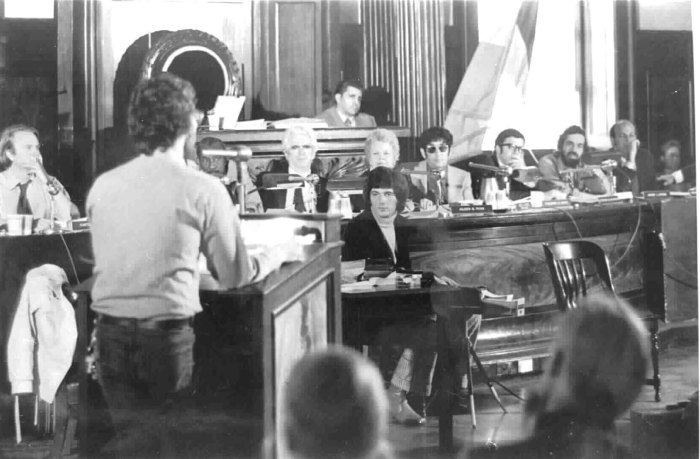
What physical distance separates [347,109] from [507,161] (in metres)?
0.66

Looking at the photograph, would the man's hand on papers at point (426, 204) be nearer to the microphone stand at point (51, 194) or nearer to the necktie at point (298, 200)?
the necktie at point (298, 200)

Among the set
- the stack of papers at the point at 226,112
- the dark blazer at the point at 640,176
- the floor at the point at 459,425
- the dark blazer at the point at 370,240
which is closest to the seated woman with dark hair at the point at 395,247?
the dark blazer at the point at 370,240

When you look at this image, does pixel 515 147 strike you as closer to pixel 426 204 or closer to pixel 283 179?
pixel 426 204

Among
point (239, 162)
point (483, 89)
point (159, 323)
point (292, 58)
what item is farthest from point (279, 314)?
point (292, 58)

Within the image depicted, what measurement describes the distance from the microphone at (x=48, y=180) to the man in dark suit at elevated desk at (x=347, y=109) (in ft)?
3.76

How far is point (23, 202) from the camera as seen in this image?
2.61m

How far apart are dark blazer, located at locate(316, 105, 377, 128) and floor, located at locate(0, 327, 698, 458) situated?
3.62 ft

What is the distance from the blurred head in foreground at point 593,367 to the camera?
285cm

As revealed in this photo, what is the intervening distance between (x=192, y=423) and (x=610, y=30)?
1978 millimetres

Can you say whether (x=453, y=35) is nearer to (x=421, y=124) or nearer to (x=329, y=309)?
→ (x=421, y=124)

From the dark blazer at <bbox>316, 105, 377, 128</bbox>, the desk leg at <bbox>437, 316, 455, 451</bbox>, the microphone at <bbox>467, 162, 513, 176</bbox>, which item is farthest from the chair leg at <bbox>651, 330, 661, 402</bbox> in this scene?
the dark blazer at <bbox>316, 105, 377, 128</bbox>

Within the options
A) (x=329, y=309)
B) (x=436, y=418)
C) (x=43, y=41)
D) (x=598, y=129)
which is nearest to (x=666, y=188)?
(x=598, y=129)

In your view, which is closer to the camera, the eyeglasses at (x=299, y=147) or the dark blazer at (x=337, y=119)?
the eyeglasses at (x=299, y=147)

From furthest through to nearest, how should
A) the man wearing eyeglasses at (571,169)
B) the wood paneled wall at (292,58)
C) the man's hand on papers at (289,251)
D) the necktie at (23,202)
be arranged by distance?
the wood paneled wall at (292,58) → the man wearing eyeglasses at (571,169) → the necktie at (23,202) → the man's hand on papers at (289,251)
